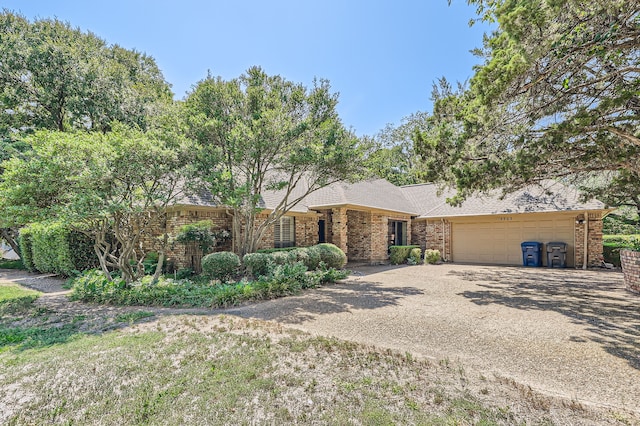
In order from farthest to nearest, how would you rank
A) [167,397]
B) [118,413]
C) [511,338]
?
[511,338]
[167,397]
[118,413]

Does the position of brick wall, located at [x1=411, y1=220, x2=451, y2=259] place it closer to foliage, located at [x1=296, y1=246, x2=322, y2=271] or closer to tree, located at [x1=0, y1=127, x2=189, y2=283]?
foliage, located at [x1=296, y1=246, x2=322, y2=271]

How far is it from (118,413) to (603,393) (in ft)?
15.3

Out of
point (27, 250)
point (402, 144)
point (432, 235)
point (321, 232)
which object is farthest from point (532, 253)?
point (27, 250)

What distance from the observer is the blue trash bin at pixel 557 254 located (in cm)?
1330

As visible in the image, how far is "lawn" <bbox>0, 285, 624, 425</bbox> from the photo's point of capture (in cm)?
280

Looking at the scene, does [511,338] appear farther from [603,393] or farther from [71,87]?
[71,87]

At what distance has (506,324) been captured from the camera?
553cm

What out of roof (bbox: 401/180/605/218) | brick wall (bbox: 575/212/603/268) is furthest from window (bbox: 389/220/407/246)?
brick wall (bbox: 575/212/603/268)

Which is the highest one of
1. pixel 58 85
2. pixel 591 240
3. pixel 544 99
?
pixel 58 85

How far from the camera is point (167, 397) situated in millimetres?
3090

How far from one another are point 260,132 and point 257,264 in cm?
395

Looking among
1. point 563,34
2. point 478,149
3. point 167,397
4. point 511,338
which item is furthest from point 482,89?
point 167,397

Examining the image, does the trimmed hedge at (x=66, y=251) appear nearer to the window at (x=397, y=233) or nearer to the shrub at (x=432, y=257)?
the window at (x=397, y=233)

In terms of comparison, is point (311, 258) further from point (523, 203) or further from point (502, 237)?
point (523, 203)
